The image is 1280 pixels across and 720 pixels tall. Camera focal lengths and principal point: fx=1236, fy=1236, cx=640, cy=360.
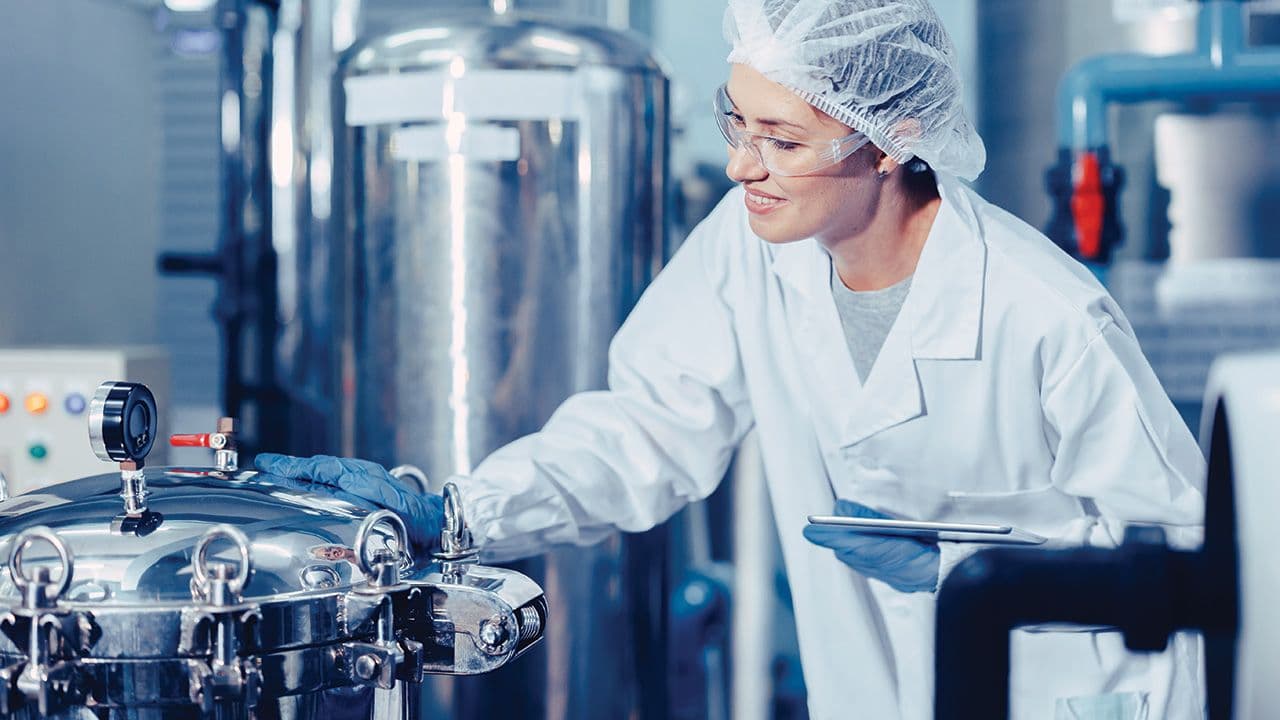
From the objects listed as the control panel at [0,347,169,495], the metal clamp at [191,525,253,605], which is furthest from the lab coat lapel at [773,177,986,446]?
the control panel at [0,347,169,495]

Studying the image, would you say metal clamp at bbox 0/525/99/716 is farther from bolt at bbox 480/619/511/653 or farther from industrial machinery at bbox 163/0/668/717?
industrial machinery at bbox 163/0/668/717

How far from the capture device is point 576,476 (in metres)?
1.22

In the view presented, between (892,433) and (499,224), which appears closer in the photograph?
(892,433)

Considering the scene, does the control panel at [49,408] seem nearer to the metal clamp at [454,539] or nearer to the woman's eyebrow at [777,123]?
the metal clamp at [454,539]

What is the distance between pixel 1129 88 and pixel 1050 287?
0.68m

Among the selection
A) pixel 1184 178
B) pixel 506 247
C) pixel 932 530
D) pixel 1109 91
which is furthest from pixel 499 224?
pixel 1184 178

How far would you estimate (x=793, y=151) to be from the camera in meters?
1.12

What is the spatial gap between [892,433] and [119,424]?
0.68 m

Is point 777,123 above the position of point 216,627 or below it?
above

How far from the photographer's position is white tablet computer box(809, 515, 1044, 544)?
970mm

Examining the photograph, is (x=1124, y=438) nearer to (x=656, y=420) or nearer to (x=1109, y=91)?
(x=656, y=420)

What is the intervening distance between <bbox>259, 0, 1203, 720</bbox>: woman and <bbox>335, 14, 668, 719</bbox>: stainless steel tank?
0.73ft

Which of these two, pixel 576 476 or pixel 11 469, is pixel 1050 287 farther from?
pixel 11 469

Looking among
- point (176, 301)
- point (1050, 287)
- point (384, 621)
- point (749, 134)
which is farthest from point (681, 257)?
point (176, 301)
